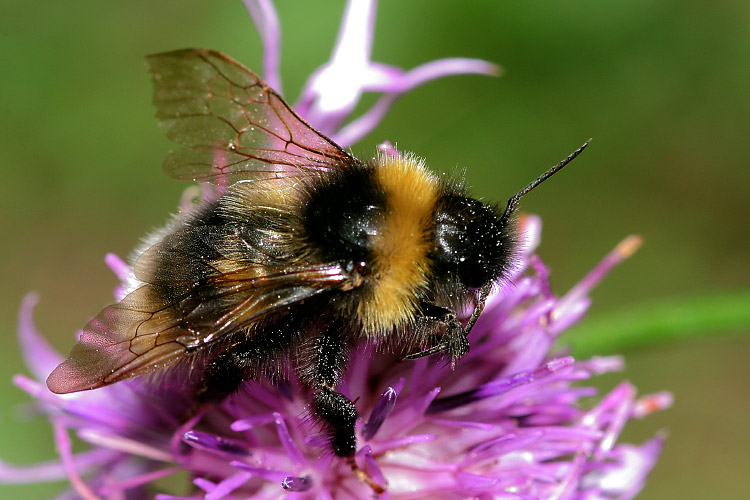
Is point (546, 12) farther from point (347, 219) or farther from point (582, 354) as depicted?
point (347, 219)

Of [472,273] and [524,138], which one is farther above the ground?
[524,138]

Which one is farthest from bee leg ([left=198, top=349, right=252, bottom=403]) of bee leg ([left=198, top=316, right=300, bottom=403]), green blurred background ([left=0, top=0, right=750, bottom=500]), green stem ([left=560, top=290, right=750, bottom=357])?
green blurred background ([left=0, top=0, right=750, bottom=500])

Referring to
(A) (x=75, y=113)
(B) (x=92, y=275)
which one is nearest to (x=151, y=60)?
(A) (x=75, y=113)

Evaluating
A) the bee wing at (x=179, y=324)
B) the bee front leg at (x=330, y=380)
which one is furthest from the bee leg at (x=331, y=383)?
the bee wing at (x=179, y=324)

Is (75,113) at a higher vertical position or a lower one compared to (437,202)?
higher

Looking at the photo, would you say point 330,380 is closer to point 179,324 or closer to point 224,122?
point 179,324

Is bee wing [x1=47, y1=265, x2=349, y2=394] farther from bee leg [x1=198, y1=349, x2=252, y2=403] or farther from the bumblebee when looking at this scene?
bee leg [x1=198, y1=349, x2=252, y2=403]

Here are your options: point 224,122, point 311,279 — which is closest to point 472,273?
point 311,279

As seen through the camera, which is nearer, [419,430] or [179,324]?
[179,324]
